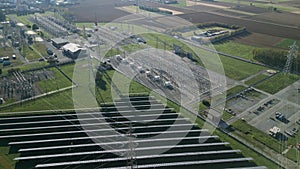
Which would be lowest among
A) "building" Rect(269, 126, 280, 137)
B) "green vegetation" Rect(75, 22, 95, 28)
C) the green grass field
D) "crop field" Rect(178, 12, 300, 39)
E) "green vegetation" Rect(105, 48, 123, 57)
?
the green grass field

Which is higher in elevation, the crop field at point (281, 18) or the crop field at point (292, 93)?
the crop field at point (281, 18)

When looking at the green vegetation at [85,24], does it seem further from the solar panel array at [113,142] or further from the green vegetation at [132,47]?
the solar panel array at [113,142]

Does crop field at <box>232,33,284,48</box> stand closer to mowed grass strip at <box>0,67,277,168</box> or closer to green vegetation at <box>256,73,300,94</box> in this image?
green vegetation at <box>256,73,300,94</box>

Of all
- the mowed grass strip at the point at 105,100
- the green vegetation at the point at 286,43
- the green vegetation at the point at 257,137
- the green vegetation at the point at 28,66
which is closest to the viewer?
the mowed grass strip at the point at 105,100

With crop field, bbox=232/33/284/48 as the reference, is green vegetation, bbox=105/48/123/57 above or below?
below

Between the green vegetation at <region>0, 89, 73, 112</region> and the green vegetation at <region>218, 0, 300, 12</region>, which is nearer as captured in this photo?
the green vegetation at <region>0, 89, 73, 112</region>

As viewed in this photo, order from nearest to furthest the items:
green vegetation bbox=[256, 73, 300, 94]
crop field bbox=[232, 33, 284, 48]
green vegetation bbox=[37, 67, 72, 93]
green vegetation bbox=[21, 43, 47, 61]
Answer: green vegetation bbox=[37, 67, 72, 93] < green vegetation bbox=[256, 73, 300, 94] < green vegetation bbox=[21, 43, 47, 61] < crop field bbox=[232, 33, 284, 48]

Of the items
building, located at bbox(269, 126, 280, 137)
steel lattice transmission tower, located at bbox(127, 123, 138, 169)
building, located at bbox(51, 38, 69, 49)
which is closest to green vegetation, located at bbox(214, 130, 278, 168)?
building, located at bbox(269, 126, 280, 137)

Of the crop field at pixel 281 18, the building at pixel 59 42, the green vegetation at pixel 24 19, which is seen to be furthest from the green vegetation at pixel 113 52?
the crop field at pixel 281 18
